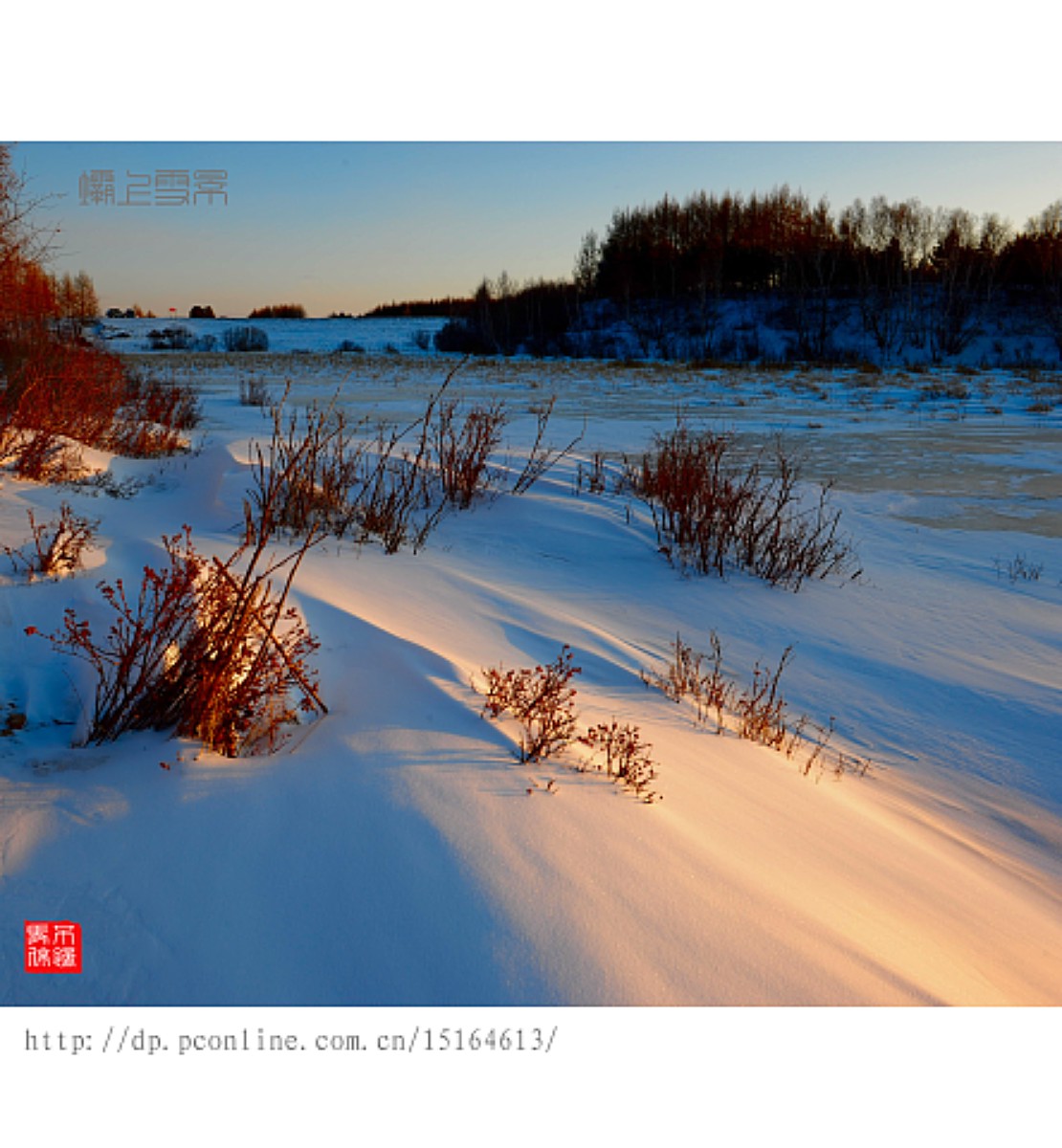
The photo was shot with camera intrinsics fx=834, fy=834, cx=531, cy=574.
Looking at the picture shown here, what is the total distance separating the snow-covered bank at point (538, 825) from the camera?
1738 millimetres

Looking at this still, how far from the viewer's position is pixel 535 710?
269 centimetres

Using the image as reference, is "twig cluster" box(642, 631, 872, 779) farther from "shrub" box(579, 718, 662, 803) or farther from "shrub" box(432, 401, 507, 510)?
"shrub" box(432, 401, 507, 510)

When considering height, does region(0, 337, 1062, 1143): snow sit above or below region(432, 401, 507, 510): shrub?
below

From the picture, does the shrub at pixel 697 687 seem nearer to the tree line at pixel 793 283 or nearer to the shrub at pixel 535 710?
the shrub at pixel 535 710

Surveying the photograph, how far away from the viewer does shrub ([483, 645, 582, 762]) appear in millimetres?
2531

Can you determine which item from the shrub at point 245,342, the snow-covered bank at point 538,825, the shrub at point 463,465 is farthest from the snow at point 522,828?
the shrub at point 245,342

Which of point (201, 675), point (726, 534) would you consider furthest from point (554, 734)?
point (726, 534)

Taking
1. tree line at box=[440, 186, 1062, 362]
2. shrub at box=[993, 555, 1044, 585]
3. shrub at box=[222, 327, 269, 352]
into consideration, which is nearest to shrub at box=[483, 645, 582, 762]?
shrub at box=[993, 555, 1044, 585]

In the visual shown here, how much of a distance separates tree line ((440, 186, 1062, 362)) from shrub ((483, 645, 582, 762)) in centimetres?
3746

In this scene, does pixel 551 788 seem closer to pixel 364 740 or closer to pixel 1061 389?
pixel 364 740
